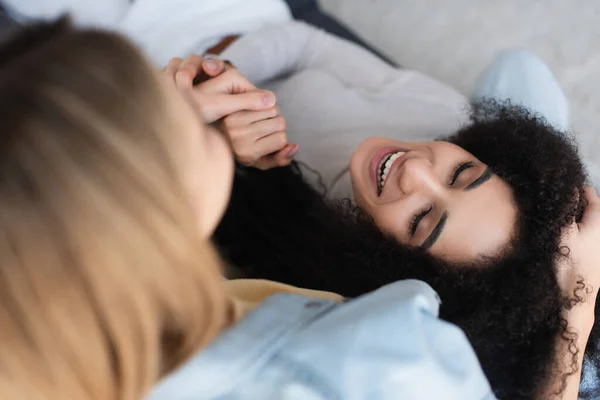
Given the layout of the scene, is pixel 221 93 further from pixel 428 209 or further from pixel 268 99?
pixel 428 209

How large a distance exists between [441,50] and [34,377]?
1393mm

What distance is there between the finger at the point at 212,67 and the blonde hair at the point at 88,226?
412 mm

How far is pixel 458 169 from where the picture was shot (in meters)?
0.82

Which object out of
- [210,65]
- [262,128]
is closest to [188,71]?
[210,65]

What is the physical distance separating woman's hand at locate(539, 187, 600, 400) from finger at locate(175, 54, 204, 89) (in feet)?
2.01

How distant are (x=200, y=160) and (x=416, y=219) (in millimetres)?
439

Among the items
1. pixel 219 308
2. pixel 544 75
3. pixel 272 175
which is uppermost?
pixel 544 75

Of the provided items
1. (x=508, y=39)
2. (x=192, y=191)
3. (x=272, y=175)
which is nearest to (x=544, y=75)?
(x=508, y=39)

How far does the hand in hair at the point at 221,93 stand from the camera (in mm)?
782

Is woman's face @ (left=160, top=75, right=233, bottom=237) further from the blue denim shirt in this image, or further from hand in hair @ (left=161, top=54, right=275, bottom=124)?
hand in hair @ (left=161, top=54, right=275, bottom=124)

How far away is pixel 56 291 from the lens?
346 millimetres

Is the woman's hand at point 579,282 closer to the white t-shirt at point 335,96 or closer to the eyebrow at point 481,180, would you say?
the eyebrow at point 481,180

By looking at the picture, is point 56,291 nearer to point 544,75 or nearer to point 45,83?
point 45,83

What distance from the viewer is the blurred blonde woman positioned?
0.34 meters
